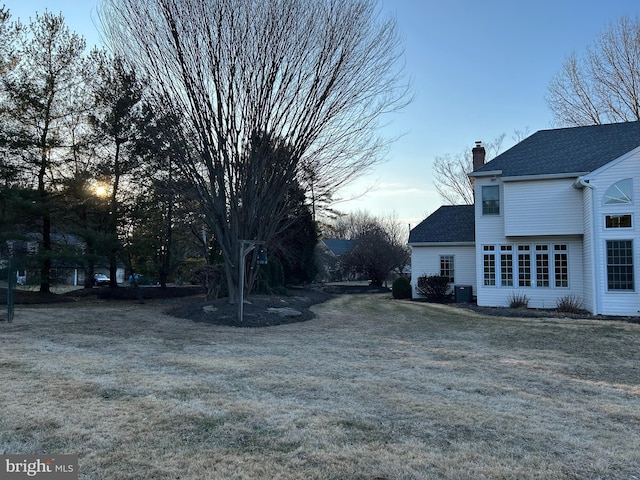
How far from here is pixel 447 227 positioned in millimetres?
21125

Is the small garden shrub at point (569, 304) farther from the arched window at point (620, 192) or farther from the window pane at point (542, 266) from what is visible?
the arched window at point (620, 192)

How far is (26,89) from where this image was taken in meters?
17.1

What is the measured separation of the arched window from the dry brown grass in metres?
6.40

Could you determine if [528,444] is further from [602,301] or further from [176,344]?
[602,301]

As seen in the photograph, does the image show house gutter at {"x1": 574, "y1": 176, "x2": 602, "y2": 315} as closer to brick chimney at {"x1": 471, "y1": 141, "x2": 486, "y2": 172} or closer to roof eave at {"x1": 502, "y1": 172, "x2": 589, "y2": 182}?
roof eave at {"x1": 502, "y1": 172, "x2": 589, "y2": 182}

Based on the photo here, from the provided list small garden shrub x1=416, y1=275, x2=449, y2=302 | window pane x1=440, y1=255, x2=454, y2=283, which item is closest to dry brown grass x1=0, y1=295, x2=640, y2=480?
small garden shrub x1=416, y1=275, x2=449, y2=302

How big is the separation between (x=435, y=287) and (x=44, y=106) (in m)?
17.7

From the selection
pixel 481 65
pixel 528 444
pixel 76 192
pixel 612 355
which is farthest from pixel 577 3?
pixel 76 192

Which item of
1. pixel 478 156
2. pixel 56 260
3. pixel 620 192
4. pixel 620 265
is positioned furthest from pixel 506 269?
pixel 56 260

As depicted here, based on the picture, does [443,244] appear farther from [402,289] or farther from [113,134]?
[113,134]

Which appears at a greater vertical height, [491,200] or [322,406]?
[491,200]

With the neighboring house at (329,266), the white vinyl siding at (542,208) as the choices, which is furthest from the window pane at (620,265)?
the neighboring house at (329,266)

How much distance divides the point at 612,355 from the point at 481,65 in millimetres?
9002

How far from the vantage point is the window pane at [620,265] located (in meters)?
13.6
